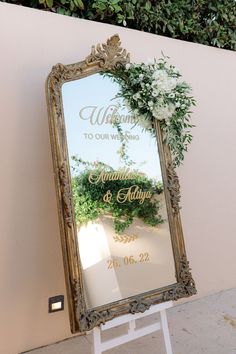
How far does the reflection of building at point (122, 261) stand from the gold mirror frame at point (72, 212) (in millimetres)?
43

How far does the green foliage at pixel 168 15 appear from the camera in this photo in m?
2.66

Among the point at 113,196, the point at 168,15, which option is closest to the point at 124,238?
the point at 113,196

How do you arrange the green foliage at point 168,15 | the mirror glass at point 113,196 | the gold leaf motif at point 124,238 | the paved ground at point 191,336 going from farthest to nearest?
the green foliage at point 168,15 < the paved ground at point 191,336 < the gold leaf motif at point 124,238 < the mirror glass at point 113,196

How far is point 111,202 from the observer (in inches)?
79.7

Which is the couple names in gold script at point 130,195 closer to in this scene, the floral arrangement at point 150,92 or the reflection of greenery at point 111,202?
the reflection of greenery at point 111,202

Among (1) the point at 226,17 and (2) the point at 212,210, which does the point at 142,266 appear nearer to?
(2) the point at 212,210

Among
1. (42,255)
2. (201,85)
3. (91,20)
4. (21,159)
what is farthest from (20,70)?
(201,85)

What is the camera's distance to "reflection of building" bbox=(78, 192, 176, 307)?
1.86 meters

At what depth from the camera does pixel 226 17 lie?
137 inches

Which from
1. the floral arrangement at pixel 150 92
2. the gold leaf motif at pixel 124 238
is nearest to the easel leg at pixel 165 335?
the gold leaf motif at pixel 124 238

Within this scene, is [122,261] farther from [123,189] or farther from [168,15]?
[168,15]

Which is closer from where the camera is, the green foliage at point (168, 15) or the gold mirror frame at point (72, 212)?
the gold mirror frame at point (72, 212)

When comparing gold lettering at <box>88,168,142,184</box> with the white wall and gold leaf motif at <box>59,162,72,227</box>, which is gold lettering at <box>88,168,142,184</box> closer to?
gold leaf motif at <box>59,162,72,227</box>

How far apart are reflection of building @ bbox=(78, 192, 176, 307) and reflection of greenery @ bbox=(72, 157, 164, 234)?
42 mm
